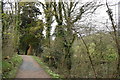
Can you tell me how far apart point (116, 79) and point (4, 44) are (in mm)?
5434

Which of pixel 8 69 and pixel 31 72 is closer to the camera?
pixel 8 69

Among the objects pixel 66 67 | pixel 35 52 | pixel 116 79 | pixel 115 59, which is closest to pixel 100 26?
pixel 115 59

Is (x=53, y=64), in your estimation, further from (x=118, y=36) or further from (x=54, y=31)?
(x=118, y=36)

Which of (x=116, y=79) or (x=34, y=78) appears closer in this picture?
(x=116, y=79)

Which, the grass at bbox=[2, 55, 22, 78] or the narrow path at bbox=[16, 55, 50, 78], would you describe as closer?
the grass at bbox=[2, 55, 22, 78]

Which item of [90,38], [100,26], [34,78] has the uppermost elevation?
[100,26]

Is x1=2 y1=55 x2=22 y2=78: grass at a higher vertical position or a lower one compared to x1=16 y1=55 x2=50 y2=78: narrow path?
higher

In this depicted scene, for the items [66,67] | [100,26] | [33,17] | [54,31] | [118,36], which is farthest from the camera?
[33,17]

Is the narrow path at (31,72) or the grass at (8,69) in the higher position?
the grass at (8,69)

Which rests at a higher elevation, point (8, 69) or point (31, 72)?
point (8, 69)

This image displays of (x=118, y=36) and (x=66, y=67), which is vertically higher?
(x=118, y=36)

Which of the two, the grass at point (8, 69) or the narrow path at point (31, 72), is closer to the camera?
the grass at point (8, 69)

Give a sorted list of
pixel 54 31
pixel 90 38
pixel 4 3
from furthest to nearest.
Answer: pixel 54 31 → pixel 4 3 → pixel 90 38

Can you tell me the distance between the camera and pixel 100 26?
5852 millimetres
